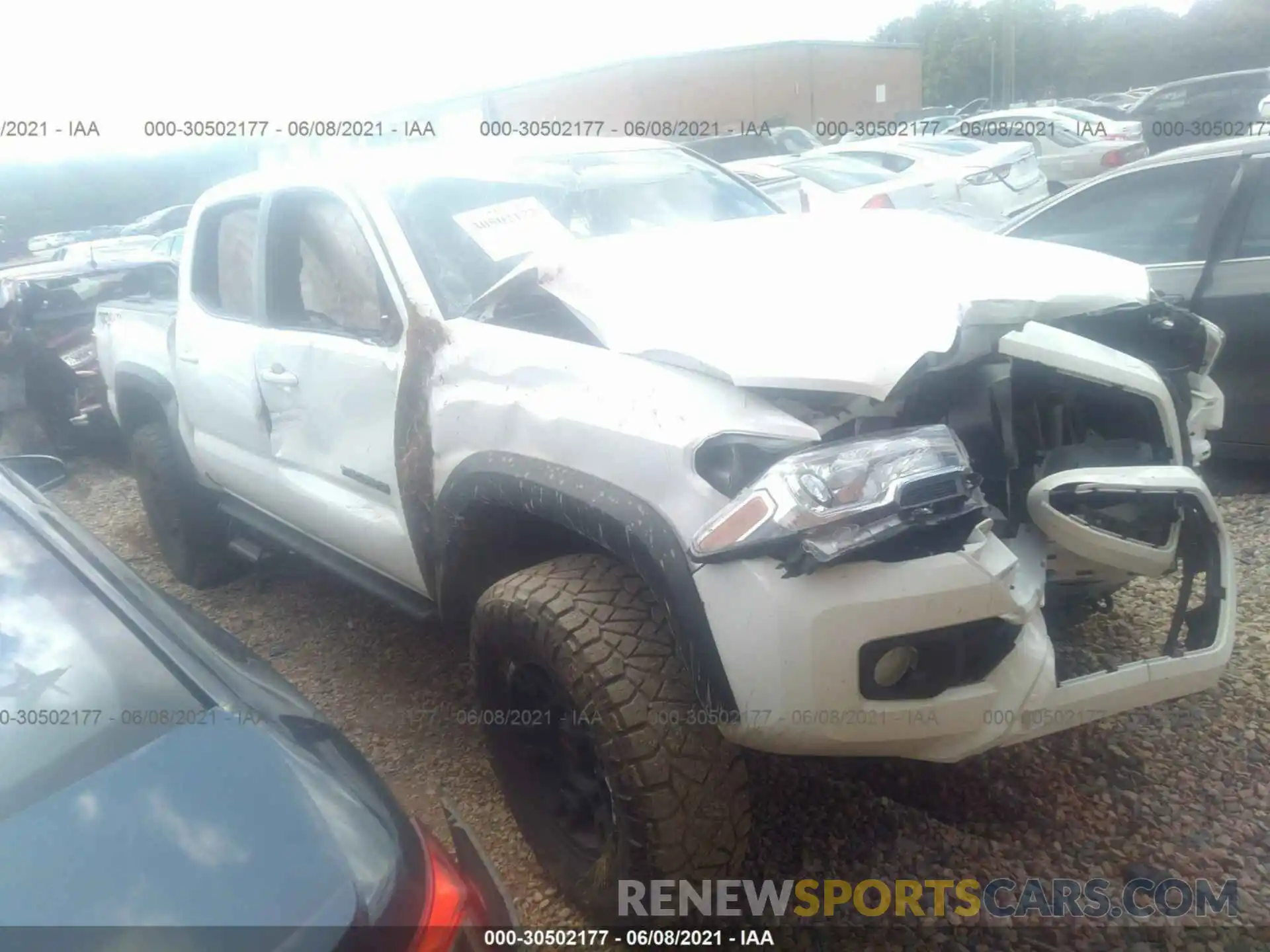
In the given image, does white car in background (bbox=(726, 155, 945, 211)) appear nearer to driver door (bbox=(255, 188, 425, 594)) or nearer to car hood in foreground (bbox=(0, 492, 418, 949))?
driver door (bbox=(255, 188, 425, 594))

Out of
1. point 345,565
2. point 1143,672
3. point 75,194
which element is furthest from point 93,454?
point 75,194

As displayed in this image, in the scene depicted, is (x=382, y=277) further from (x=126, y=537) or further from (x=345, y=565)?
(x=126, y=537)

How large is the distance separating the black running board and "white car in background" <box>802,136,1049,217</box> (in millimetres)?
7494

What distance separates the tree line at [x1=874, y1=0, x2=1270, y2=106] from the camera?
39969mm

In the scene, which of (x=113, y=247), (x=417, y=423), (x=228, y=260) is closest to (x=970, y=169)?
(x=228, y=260)

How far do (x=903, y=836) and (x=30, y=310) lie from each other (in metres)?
7.17

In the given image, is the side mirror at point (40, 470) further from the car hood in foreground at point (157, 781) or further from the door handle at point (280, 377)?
the car hood in foreground at point (157, 781)

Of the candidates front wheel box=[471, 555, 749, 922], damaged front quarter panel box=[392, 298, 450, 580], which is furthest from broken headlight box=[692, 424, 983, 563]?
damaged front quarter panel box=[392, 298, 450, 580]

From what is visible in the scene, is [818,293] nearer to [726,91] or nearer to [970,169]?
[970,169]

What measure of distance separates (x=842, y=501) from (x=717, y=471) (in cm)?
27

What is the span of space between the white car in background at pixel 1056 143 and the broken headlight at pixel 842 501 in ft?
37.1

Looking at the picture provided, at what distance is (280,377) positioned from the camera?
10.6 feet

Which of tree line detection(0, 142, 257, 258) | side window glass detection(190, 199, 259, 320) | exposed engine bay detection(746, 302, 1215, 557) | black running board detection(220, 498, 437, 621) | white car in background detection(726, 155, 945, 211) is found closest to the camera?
exposed engine bay detection(746, 302, 1215, 557)

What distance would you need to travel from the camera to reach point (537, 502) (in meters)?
2.21
